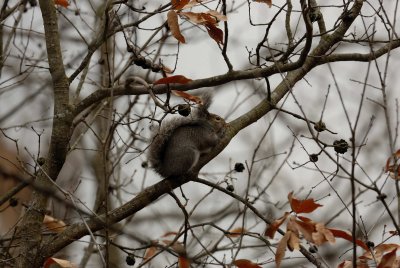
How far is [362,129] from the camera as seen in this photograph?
8.02 m

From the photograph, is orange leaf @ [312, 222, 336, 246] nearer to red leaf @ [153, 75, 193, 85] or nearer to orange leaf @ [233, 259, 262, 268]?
orange leaf @ [233, 259, 262, 268]

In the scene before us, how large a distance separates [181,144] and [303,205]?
5.38 ft

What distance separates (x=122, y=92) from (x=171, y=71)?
1.72ft

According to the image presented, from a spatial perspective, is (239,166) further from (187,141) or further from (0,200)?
(0,200)

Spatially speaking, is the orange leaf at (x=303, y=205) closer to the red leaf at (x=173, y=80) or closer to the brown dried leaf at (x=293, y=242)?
the brown dried leaf at (x=293, y=242)

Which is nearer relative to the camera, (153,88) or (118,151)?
(153,88)

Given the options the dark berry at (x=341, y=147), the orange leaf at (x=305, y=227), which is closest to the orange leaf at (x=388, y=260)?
the orange leaf at (x=305, y=227)

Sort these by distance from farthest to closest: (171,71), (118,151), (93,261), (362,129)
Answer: (362,129)
(93,261)
(118,151)
(171,71)

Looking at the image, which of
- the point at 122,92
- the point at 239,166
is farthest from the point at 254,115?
the point at 122,92

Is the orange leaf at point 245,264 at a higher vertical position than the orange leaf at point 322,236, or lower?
higher

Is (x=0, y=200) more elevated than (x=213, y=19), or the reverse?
(x=213, y=19)

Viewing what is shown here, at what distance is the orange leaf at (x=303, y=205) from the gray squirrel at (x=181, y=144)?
1319mm

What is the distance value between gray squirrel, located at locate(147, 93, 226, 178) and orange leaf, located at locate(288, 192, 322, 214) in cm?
132

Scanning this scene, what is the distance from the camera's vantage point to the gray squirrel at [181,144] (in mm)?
4527
